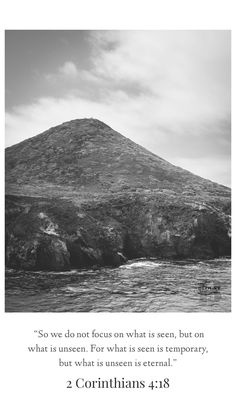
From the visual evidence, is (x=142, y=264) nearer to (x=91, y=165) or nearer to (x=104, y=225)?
(x=104, y=225)

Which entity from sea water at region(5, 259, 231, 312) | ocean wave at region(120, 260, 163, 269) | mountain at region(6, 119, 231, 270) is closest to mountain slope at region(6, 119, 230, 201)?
mountain at region(6, 119, 231, 270)

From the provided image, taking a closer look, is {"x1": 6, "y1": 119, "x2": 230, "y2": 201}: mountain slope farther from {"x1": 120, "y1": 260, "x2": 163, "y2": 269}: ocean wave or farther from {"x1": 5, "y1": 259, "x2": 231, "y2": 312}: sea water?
{"x1": 5, "y1": 259, "x2": 231, "y2": 312}: sea water

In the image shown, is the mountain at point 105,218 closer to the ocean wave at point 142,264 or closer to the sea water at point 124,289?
the ocean wave at point 142,264

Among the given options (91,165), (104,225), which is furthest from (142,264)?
A: (91,165)

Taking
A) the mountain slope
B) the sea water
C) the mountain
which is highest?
the mountain slope

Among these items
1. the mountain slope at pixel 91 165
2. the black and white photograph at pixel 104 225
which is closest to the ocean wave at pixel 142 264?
the black and white photograph at pixel 104 225

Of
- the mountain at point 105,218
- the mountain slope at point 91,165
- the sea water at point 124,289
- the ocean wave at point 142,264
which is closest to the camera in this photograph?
the sea water at point 124,289

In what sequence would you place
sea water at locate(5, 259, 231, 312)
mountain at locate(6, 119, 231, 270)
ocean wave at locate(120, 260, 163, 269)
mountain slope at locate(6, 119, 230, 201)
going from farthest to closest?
mountain slope at locate(6, 119, 230, 201)
ocean wave at locate(120, 260, 163, 269)
mountain at locate(6, 119, 231, 270)
sea water at locate(5, 259, 231, 312)

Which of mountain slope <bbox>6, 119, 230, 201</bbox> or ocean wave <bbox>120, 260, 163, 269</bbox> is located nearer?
ocean wave <bbox>120, 260, 163, 269</bbox>
